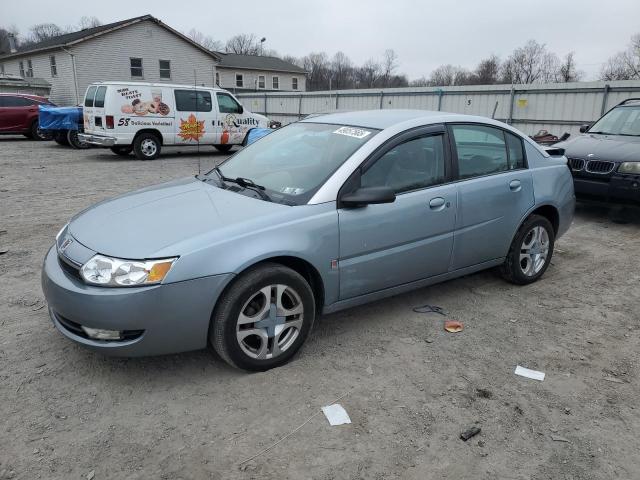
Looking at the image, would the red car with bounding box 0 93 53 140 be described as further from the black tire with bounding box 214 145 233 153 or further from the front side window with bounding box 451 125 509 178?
the front side window with bounding box 451 125 509 178

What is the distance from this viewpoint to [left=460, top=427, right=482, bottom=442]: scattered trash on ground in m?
2.64

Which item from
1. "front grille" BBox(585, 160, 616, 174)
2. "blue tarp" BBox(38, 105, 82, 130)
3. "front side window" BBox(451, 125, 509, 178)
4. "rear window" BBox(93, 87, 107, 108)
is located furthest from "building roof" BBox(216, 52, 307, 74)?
"front side window" BBox(451, 125, 509, 178)

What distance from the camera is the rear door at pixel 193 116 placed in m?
13.9

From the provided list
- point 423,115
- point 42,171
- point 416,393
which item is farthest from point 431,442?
point 42,171

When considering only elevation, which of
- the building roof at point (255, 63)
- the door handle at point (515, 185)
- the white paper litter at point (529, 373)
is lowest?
the white paper litter at point (529, 373)

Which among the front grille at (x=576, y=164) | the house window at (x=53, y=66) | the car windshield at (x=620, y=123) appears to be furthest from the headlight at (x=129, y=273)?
the house window at (x=53, y=66)

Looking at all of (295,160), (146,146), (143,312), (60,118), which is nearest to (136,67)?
(60,118)

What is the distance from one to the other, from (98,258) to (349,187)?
Result: 1639mm

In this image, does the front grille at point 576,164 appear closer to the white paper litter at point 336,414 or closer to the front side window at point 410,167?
the front side window at point 410,167

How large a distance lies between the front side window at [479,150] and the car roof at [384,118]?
0.09 metres

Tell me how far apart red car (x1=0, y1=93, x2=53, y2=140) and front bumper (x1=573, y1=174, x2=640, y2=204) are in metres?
17.9

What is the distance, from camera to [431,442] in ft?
8.57

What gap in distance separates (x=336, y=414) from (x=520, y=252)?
8.86ft

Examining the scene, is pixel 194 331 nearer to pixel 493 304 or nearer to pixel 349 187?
pixel 349 187
